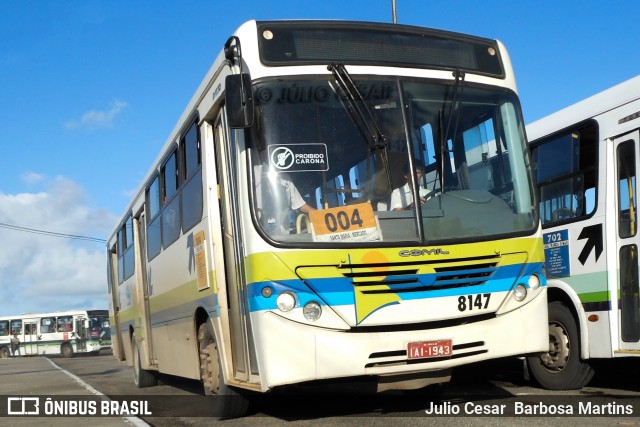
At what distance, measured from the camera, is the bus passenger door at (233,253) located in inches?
267

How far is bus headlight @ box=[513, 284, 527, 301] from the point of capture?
678 centimetres

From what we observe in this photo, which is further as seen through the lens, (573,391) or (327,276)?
(573,391)

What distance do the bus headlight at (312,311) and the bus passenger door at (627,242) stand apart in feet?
11.5

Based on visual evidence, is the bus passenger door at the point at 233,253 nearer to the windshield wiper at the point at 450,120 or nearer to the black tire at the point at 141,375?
the windshield wiper at the point at 450,120

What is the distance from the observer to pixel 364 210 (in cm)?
649

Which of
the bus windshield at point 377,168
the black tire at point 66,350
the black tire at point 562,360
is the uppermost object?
the bus windshield at point 377,168

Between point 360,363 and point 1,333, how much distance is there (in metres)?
49.9

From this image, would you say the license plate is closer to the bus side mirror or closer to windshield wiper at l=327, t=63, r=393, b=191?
windshield wiper at l=327, t=63, r=393, b=191

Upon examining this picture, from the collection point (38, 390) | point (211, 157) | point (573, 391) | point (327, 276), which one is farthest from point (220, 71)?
point (38, 390)

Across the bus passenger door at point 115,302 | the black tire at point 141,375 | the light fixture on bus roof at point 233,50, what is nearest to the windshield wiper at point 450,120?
the light fixture on bus roof at point 233,50

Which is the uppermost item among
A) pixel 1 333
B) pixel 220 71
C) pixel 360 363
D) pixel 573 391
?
pixel 220 71

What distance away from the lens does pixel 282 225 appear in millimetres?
6430

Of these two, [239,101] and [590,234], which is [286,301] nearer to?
[239,101]

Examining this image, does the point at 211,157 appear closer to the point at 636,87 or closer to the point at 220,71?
the point at 220,71
